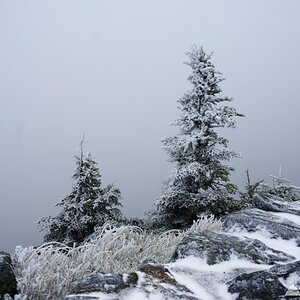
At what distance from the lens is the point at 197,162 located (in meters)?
8.77

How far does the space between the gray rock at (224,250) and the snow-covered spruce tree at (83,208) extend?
5.17 m

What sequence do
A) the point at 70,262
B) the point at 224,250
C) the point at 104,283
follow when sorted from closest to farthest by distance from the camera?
the point at 104,283 → the point at 70,262 → the point at 224,250

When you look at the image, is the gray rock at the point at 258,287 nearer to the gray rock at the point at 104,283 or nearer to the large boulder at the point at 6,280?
the gray rock at the point at 104,283

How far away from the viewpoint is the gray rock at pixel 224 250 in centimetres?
371

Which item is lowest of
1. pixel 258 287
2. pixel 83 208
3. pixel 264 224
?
pixel 83 208

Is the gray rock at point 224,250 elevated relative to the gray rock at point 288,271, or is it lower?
lower

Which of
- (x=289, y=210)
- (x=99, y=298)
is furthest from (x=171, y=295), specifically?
(x=289, y=210)

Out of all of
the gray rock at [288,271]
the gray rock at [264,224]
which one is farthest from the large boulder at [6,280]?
the gray rock at [264,224]

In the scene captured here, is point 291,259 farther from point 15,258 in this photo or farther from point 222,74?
point 222,74

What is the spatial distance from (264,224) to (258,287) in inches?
92.2

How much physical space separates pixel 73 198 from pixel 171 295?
7.01 m

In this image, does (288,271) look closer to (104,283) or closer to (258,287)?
(258,287)

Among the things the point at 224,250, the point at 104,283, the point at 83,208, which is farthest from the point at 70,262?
the point at 83,208

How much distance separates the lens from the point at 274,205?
6.41 m
